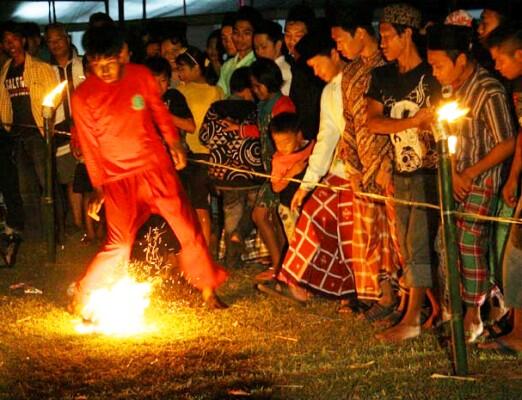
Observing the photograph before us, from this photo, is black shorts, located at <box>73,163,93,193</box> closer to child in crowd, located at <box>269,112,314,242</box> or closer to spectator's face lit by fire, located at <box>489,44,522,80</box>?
child in crowd, located at <box>269,112,314,242</box>

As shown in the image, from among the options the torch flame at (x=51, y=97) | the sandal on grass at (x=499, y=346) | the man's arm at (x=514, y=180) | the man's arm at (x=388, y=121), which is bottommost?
the sandal on grass at (x=499, y=346)

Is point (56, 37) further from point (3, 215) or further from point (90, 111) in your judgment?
point (90, 111)

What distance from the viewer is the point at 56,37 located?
11789 millimetres

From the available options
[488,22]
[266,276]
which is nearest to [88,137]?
[266,276]

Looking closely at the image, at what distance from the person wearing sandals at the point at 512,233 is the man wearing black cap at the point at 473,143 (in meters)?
0.12

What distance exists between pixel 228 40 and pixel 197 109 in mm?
1442

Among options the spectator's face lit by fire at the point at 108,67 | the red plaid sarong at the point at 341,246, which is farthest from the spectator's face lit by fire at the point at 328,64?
the spectator's face lit by fire at the point at 108,67

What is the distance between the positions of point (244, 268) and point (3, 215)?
3.39 m

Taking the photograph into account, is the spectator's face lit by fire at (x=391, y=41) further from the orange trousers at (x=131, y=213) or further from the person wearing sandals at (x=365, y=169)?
the orange trousers at (x=131, y=213)

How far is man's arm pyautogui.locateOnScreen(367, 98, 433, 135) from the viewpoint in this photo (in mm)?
6934

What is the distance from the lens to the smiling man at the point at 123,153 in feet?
25.8

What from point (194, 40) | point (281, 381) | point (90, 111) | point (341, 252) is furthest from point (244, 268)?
point (194, 40)

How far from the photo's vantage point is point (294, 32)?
962 cm

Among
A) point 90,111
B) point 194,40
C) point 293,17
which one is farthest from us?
point 194,40
